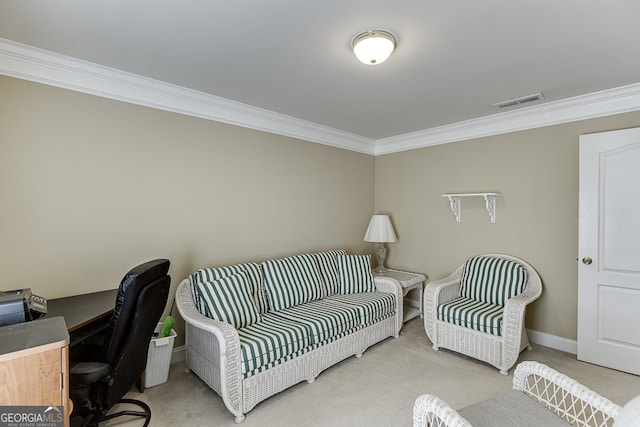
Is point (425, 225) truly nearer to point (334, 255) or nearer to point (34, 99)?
point (334, 255)

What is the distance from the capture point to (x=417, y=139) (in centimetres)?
411

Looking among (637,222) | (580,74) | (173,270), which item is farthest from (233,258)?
(637,222)

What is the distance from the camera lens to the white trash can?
2373 mm

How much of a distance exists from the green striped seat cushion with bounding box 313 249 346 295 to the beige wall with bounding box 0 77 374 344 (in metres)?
0.34

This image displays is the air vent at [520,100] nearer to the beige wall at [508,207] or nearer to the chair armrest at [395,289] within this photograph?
the beige wall at [508,207]

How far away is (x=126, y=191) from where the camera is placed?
247 cm

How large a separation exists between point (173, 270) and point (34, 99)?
61.5 inches

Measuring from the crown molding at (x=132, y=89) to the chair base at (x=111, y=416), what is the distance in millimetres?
2171

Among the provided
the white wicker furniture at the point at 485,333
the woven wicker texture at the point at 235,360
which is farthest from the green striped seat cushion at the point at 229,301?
the white wicker furniture at the point at 485,333

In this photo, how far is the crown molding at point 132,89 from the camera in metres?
2.04

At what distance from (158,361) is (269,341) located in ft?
3.09

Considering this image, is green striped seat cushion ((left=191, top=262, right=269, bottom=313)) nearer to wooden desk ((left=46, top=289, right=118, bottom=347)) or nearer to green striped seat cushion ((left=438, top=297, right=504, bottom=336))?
wooden desk ((left=46, top=289, right=118, bottom=347))

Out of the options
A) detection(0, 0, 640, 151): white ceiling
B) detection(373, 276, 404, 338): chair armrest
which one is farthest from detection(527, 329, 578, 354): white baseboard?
detection(0, 0, 640, 151): white ceiling

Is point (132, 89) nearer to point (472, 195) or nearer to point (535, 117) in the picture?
point (472, 195)
